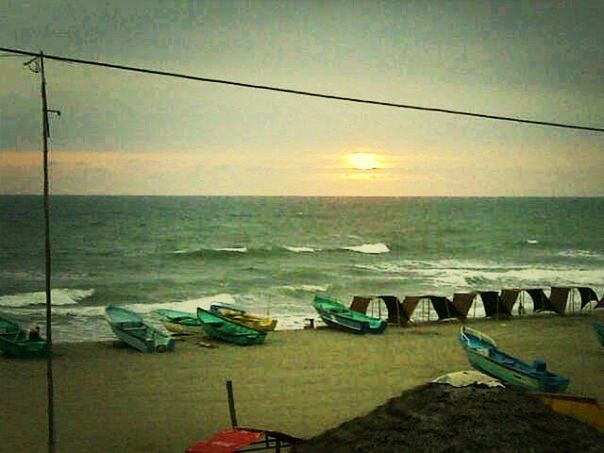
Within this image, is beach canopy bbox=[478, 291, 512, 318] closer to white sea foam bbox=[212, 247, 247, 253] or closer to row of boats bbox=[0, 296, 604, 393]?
row of boats bbox=[0, 296, 604, 393]

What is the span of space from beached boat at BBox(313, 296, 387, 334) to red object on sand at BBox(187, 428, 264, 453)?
159 inches

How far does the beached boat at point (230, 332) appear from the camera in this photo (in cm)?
718

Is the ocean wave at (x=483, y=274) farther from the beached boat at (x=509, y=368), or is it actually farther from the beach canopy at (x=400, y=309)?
the beached boat at (x=509, y=368)

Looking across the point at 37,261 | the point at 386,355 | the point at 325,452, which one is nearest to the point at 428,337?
the point at 386,355

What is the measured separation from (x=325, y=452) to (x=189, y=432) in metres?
1.87

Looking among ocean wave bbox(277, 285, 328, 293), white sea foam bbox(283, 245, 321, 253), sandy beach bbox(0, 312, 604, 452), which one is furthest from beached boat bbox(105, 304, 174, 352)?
white sea foam bbox(283, 245, 321, 253)

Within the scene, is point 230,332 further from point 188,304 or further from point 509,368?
point 188,304

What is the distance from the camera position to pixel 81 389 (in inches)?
222

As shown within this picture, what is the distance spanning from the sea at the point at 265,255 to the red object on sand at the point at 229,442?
4.34 metres

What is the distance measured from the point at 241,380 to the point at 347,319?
2.14 meters

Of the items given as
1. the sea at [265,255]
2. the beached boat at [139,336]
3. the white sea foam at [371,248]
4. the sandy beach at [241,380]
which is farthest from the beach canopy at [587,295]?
the white sea foam at [371,248]

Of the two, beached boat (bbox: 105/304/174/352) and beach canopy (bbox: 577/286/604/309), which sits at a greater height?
beach canopy (bbox: 577/286/604/309)

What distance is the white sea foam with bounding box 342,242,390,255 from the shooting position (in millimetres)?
19297

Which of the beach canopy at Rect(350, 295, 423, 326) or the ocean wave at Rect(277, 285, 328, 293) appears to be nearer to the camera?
the beach canopy at Rect(350, 295, 423, 326)
